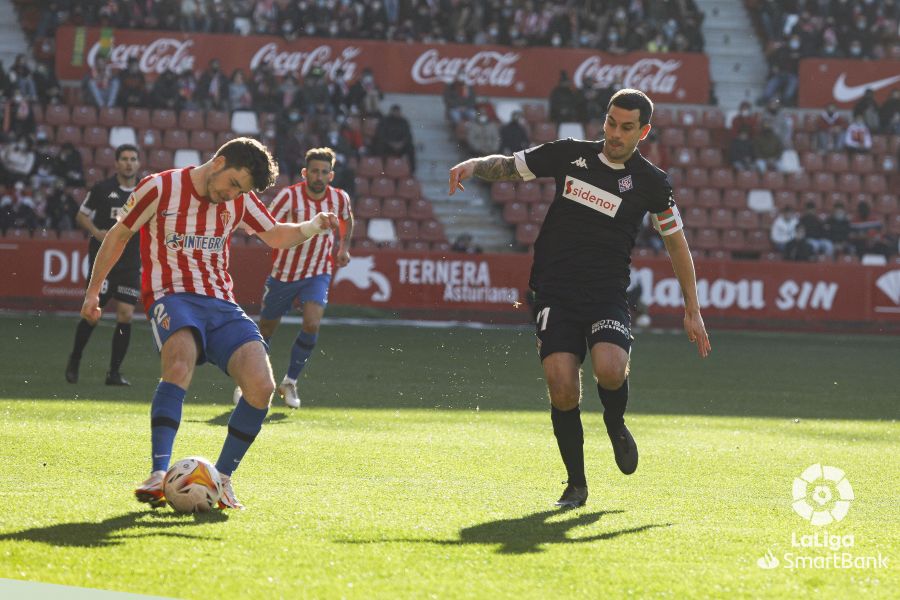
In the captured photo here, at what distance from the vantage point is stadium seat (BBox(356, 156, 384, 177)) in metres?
24.2

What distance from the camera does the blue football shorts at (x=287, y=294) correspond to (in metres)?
11.0

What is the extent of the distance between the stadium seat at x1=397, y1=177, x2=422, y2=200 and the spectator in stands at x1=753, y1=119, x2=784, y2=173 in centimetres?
681

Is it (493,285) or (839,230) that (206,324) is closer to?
(493,285)

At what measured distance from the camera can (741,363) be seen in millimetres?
15805

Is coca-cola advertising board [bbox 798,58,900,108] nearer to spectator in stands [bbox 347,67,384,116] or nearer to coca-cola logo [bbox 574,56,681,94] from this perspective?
coca-cola logo [bbox 574,56,681,94]

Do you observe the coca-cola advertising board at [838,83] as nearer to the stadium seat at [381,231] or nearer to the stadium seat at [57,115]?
the stadium seat at [381,231]

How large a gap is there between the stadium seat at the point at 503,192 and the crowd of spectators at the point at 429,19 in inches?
148

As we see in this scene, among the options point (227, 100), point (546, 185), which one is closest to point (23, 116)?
point (227, 100)

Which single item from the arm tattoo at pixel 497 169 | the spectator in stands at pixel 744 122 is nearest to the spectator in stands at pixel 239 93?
the spectator in stands at pixel 744 122

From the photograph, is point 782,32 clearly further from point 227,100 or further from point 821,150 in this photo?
point 227,100

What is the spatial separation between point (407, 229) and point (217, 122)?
425 centimetres

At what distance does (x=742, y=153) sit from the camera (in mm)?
25938

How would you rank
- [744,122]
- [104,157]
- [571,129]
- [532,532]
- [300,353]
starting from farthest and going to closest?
1. [744,122]
2. [571,129]
3. [104,157]
4. [300,353]
5. [532,532]

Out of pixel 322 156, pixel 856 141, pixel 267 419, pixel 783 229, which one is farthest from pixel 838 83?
pixel 267 419
